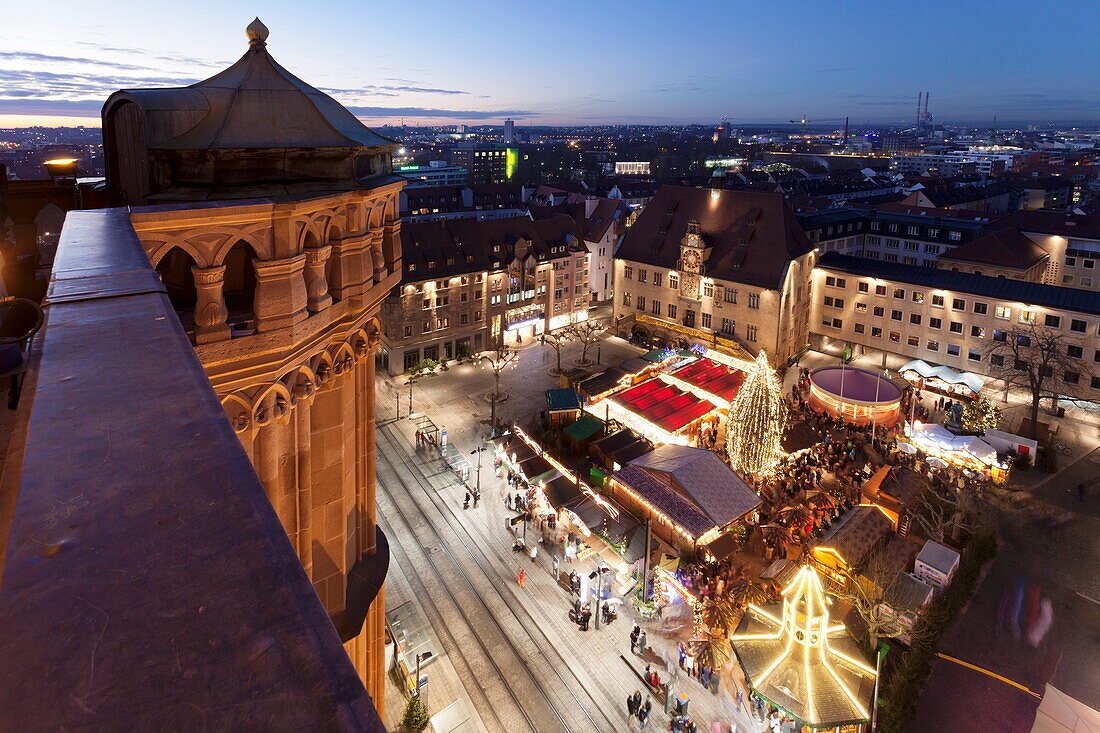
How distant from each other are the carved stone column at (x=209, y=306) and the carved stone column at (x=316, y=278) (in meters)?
1.41

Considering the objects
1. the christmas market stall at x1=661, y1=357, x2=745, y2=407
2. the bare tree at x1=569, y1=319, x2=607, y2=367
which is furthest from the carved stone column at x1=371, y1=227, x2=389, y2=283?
the bare tree at x1=569, y1=319, x2=607, y2=367

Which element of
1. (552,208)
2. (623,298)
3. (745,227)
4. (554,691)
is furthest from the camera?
(552,208)

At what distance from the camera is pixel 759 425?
35531mm

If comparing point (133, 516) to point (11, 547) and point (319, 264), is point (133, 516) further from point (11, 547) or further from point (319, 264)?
point (319, 264)

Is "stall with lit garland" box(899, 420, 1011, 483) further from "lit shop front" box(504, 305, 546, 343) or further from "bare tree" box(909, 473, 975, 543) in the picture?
"lit shop front" box(504, 305, 546, 343)

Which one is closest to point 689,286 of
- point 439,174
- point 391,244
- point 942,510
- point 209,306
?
point 942,510

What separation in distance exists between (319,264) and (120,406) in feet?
23.4

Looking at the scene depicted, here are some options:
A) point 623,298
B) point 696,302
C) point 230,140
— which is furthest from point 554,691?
point 623,298

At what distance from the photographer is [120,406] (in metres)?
2.86

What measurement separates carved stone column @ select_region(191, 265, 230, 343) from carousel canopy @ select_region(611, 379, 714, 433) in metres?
35.2

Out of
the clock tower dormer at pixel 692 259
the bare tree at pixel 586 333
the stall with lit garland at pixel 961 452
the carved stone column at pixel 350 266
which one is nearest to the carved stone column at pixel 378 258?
the carved stone column at pixel 350 266

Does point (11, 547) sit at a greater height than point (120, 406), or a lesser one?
lesser

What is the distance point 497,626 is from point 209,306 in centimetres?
2242

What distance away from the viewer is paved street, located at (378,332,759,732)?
23.3m
